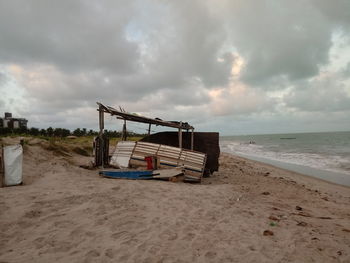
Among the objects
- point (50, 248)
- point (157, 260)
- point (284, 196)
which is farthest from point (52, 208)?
point (284, 196)

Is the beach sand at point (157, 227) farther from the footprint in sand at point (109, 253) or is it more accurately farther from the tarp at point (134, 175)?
the tarp at point (134, 175)

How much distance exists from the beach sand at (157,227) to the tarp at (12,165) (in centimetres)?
82

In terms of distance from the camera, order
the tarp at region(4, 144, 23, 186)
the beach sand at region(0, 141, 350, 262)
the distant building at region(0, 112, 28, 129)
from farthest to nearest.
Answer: the distant building at region(0, 112, 28, 129) < the tarp at region(4, 144, 23, 186) < the beach sand at region(0, 141, 350, 262)

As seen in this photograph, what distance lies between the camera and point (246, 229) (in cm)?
461

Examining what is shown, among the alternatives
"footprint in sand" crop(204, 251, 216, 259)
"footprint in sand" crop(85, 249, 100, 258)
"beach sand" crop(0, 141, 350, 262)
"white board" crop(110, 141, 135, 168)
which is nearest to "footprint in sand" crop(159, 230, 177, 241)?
"beach sand" crop(0, 141, 350, 262)

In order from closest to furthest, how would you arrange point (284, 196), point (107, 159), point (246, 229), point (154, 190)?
point (246, 229), point (154, 190), point (284, 196), point (107, 159)

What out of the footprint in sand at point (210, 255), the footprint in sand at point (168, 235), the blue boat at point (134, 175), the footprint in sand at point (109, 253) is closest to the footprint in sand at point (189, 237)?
the footprint in sand at point (168, 235)

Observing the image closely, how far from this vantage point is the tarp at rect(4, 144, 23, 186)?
7.00 m

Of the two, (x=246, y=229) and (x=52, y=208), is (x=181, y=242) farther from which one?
(x=52, y=208)

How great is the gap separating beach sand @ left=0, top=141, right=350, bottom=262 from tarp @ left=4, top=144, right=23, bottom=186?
0.82m

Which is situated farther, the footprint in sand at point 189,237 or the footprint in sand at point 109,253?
the footprint in sand at point 189,237

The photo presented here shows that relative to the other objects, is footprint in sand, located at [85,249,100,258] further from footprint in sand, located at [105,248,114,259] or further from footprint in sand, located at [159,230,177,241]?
footprint in sand, located at [159,230,177,241]

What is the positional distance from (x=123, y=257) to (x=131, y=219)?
134 cm

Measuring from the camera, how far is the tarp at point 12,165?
6996 mm
